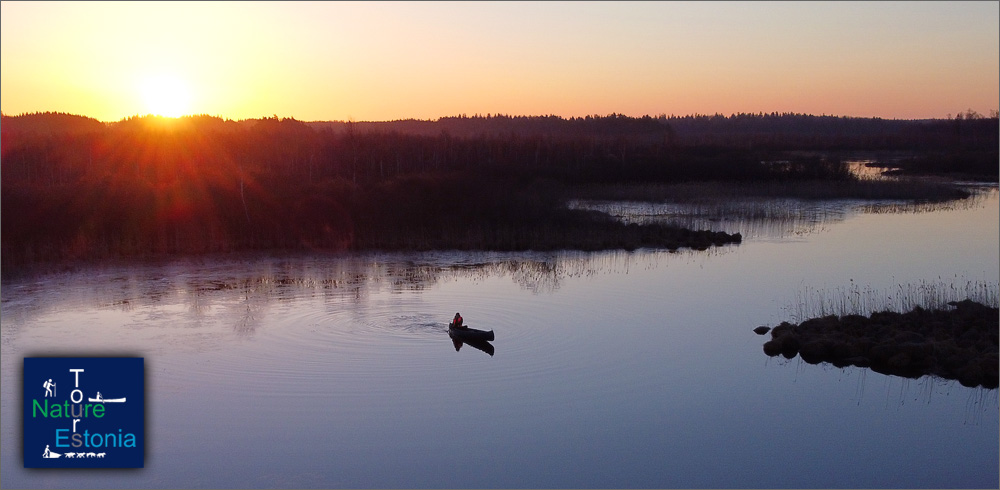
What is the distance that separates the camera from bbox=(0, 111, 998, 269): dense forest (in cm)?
2414

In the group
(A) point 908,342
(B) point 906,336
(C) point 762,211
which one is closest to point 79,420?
(A) point 908,342

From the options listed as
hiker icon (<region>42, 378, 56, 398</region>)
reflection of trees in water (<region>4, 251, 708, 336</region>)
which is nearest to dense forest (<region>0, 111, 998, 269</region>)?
reflection of trees in water (<region>4, 251, 708, 336</region>)

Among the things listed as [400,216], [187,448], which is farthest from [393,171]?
[187,448]

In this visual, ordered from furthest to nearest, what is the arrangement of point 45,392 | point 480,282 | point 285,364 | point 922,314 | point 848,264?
point 848,264 < point 480,282 < point 922,314 < point 285,364 < point 45,392

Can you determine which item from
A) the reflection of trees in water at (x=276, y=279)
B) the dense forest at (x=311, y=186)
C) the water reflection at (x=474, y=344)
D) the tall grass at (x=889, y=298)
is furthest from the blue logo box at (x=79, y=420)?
the dense forest at (x=311, y=186)

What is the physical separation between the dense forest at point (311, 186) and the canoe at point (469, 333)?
1002 cm

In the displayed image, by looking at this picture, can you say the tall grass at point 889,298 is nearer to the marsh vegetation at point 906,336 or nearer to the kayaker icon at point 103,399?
the marsh vegetation at point 906,336

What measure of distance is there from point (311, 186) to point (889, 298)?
20083 mm

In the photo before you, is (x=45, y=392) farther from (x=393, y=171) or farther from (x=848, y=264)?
(x=393, y=171)

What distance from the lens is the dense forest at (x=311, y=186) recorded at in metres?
24.1

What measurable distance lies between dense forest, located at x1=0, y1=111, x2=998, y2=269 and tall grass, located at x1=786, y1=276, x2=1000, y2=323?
24.9 ft

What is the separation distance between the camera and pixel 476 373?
12391 millimetres

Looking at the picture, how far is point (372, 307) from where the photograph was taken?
16.3 m

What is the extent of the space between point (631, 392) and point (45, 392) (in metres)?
6.92
